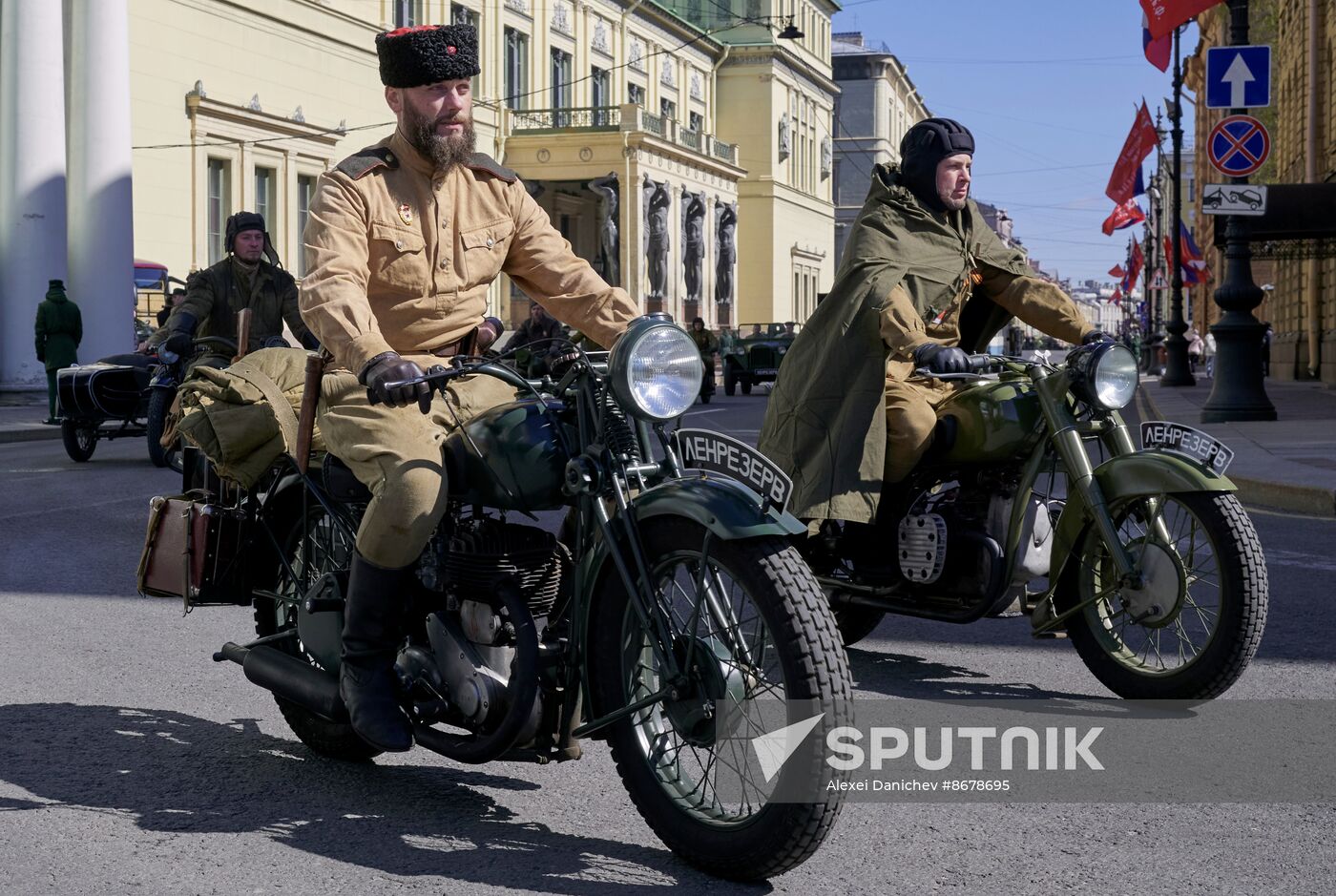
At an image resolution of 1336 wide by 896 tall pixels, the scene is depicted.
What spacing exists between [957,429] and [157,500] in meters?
2.56

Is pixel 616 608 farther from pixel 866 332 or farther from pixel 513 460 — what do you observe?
pixel 866 332

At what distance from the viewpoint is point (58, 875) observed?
3.74 metres

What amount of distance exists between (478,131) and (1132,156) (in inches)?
947

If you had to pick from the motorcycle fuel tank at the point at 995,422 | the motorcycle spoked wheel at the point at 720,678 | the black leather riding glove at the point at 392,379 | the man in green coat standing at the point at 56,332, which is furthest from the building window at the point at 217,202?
the motorcycle spoked wheel at the point at 720,678

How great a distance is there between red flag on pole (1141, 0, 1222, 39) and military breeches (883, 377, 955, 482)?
1436 centimetres

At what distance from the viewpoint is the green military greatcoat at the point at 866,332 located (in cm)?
584

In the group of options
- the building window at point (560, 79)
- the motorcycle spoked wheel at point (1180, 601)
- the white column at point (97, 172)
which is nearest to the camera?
the motorcycle spoked wheel at point (1180, 601)

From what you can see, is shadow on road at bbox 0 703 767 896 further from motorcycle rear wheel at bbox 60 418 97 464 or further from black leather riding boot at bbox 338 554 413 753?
motorcycle rear wheel at bbox 60 418 97 464

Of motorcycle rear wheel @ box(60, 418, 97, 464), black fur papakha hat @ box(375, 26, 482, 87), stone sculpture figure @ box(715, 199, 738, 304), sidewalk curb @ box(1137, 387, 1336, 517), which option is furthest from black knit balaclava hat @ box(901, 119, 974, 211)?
stone sculpture figure @ box(715, 199, 738, 304)

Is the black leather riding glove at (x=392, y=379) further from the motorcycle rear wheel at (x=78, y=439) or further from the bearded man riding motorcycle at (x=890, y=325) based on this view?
the motorcycle rear wheel at (x=78, y=439)

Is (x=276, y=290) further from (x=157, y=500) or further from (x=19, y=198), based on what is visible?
(x=19, y=198)

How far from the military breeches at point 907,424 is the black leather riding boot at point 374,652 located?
223 cm

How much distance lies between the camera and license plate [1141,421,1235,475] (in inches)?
214

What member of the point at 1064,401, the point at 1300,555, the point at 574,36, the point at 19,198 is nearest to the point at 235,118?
the point at 19,198
